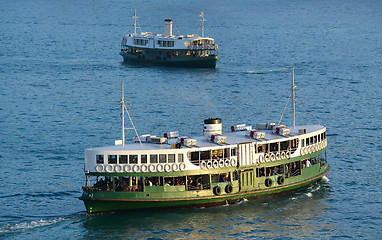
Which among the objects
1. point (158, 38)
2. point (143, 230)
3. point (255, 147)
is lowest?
Result: point (143, 230)

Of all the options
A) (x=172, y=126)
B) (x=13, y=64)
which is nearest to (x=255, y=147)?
(x=172, y=126)

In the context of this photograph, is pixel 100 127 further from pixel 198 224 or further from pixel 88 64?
pixel 88 64

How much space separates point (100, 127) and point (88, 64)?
2205 inches

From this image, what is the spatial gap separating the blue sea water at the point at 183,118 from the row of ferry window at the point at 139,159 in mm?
4271

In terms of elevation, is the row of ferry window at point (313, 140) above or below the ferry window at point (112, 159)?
above

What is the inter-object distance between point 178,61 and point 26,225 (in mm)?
90243

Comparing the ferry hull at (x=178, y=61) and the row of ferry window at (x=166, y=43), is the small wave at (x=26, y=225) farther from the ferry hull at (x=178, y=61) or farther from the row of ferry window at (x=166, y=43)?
the row of ferry window at (x=166, y=43)

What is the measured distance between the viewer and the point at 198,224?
62.3 m

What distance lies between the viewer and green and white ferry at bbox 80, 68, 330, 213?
205ft

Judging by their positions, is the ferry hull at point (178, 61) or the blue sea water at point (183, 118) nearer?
the blue sea water at point (183, 118)

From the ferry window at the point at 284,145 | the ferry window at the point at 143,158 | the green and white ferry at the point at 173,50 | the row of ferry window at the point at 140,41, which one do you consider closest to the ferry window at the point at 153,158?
the ferry window at the point at 143,158

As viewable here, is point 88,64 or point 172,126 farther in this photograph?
point 88,64

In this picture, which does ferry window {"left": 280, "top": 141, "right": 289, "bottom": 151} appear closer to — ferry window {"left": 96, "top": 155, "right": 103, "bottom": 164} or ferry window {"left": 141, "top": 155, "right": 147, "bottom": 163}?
ferry window {"left": 141, "top": 155, "right": 147, "bottom": 163}

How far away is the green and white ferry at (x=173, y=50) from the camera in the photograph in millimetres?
148500
